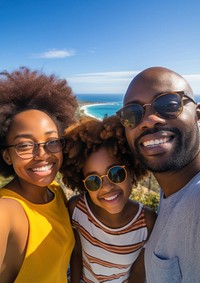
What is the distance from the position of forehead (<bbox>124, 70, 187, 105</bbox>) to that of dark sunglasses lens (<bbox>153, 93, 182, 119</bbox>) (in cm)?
6

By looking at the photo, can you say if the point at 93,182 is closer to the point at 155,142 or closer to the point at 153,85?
the point at 155,142

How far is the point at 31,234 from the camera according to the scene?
6.11 ft

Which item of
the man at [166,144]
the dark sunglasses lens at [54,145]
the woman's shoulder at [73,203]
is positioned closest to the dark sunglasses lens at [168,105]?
the man at [166,144]

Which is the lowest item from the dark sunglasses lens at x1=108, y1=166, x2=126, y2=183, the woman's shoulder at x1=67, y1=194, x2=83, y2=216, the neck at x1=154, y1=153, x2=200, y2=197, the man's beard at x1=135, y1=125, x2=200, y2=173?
the woman's shoulder at x1=67, y1=194, x2=83, y2=216

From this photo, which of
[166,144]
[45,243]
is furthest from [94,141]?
[45,243]

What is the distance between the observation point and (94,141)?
2.39m

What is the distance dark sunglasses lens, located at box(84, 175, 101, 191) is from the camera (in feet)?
7.72

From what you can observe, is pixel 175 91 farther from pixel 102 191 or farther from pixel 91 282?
pixel 91 282

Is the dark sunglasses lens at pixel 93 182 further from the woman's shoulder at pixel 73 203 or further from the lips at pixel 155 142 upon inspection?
the lips at pixel 155 142

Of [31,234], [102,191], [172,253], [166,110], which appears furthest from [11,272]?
[166,110]

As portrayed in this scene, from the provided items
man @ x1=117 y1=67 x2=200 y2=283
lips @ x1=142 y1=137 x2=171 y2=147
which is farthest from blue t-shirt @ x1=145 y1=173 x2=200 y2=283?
lips @ x1=142 y1=137 x2=171 y2=147

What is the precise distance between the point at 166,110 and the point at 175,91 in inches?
7.0

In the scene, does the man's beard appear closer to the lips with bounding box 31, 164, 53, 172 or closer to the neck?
the neck

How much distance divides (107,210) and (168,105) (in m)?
1.09
